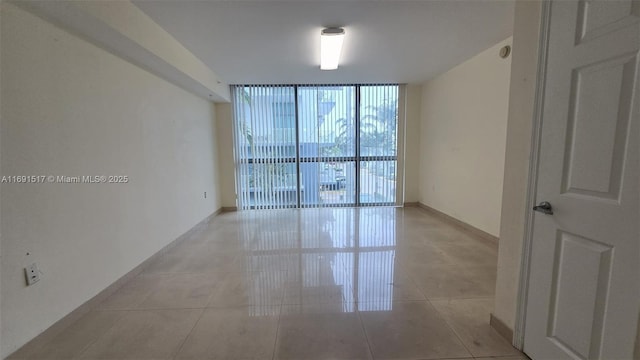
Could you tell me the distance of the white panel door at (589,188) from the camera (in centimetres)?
106

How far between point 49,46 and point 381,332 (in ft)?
9.86

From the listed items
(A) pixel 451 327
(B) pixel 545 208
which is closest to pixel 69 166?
(A) pixel 451 327

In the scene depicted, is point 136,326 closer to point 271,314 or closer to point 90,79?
point 271,314

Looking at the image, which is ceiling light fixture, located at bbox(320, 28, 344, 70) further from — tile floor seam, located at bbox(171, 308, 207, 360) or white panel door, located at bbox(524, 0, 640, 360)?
tile floor seam, located at bbox(171, 308, 207, 360)

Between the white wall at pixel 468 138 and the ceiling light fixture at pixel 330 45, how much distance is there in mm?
1977

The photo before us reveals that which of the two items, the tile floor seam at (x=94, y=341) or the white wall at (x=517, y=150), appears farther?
the tile floor seam at (x=94, y=341)

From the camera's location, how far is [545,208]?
55.2 inches

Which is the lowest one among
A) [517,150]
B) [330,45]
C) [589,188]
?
[589,188]

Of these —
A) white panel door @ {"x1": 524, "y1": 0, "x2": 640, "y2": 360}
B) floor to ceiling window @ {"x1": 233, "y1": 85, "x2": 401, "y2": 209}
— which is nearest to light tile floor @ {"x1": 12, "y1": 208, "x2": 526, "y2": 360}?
white panel door @ {"x1": 524, "y1": 0, "x2": 640, "y2": 360}

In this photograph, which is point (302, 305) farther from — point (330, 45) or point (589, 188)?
point (330, 45)

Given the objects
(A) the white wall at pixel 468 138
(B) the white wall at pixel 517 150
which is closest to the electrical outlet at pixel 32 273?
(B) the white wall at pixel 517 150

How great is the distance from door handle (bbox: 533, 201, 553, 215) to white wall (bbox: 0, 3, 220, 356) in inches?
120

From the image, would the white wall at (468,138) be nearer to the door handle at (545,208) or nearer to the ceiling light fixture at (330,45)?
the ceiling light fixture at (330,45)

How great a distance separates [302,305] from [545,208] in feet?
5.78
